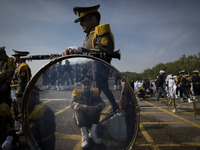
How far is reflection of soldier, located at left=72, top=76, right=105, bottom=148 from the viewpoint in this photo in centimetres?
127

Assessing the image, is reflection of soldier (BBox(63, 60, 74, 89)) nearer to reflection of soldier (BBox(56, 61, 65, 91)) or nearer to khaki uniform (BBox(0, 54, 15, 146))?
reflection of soldier (BBox(56, 61, 65, 91))

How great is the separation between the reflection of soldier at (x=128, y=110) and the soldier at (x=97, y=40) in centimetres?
9

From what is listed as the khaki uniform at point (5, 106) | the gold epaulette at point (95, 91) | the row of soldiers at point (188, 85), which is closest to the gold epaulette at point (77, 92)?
the gold epaulette at point (95, 91)

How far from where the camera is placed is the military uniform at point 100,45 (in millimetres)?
1306

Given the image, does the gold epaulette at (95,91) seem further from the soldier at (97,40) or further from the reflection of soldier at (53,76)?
the reflection of soldier at (53,76)

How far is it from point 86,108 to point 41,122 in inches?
19.3

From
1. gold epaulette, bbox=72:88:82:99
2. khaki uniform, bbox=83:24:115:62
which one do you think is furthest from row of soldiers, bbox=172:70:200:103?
gold epaulette, bbox=72:88:82:99

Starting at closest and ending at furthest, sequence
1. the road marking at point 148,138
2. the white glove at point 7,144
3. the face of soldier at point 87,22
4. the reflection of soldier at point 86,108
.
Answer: the reflection of soldier at point 86,108 → the face of soldier at point 87,22 → the white glove at point 7,144 → the road marking at point 148,138

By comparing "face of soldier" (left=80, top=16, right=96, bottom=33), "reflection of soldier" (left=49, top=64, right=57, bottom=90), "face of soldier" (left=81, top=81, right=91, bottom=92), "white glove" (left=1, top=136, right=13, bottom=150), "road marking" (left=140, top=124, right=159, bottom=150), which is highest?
"face of soldier" (left=80, top=16, right=96, bottom=33)

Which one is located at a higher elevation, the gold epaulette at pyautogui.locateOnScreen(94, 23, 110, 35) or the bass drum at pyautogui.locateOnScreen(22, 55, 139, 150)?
the gold epaulette at pyautogui.locateOnScreen(94, 23, 110, 35)

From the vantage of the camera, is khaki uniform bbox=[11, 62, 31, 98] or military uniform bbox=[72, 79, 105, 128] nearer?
military uniform bbox=[72, 79, 105, 128]

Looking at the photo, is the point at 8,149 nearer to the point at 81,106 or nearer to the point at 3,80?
the point at 3,80

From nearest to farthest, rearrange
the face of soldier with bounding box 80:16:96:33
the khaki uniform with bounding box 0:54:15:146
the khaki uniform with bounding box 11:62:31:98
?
the face of soldier with bounding box 80:16:96:33 < the khaki uniform with bounding box 0:54:15:146 < the khaki uniform with bounding box 11:62:31:98

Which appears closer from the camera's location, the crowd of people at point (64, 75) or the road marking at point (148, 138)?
the crowd of people at point (64, 75)
